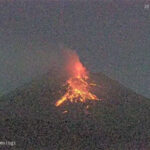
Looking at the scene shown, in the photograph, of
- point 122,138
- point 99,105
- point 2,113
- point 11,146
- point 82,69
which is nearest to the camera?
Answer: point 11,146

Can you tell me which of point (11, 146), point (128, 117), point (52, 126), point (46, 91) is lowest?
point (11, 146)

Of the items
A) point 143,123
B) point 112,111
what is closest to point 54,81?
point 112,111

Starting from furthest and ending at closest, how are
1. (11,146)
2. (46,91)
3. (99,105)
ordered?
1. (46,91)
2. (99,105)
3. (11,146)

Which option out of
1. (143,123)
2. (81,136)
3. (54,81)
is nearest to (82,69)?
(54,81)

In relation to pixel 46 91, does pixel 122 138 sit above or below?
below

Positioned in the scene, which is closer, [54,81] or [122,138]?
[122,138]

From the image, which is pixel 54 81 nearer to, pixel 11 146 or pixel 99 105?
pixel 99 105
